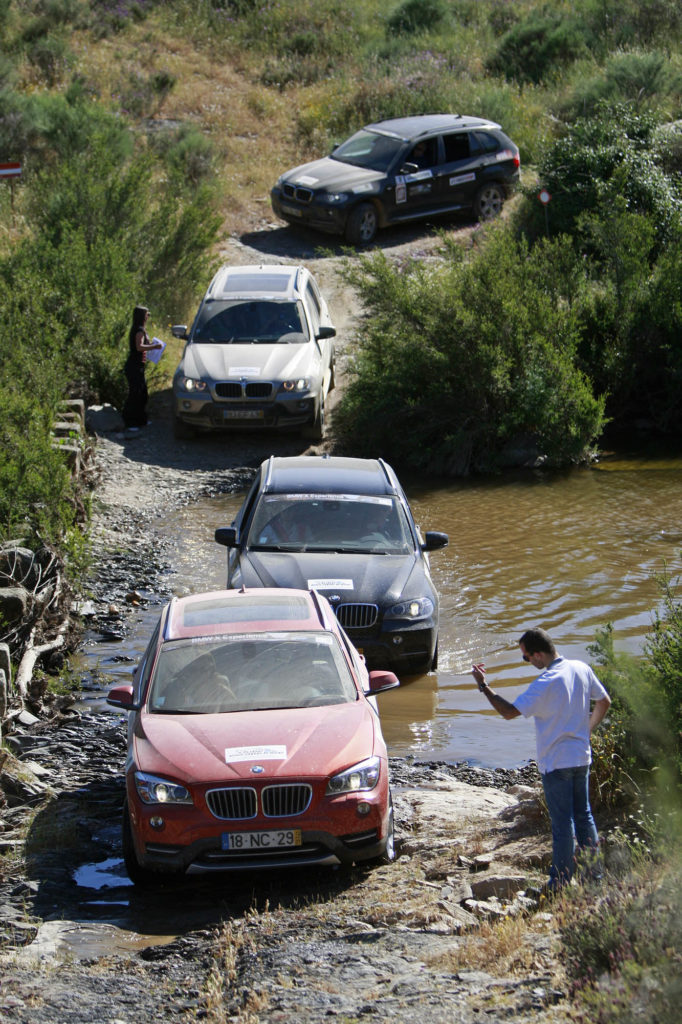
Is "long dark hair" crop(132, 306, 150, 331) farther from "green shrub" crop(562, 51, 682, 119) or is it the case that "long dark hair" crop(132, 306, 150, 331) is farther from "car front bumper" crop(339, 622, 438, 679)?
"green shrub" crop(562, 51, 682, 119)

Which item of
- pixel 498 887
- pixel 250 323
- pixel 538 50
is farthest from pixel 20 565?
pixel 538 50

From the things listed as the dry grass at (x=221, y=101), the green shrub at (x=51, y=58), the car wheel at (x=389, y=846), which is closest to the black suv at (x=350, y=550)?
the car wheel at (x=389, y=846)

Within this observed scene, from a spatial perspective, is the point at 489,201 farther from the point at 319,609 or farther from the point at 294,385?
the point at 319,609

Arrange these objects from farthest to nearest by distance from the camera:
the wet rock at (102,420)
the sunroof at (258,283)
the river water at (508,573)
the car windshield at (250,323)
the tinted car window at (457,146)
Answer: the tinted car window at (457,146) < the sunroof at (258,283) < the wet rock at (102,420) < the car windshield at (250,323) < the river water at (508,573)

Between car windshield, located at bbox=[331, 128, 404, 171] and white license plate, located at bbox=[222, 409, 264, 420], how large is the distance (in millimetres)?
9313

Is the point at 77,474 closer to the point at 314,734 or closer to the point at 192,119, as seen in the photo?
the point at 314,734

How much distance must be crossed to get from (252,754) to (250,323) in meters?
11.8

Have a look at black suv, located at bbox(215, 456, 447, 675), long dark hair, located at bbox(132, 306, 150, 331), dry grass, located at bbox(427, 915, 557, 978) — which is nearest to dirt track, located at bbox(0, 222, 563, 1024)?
dry grass, located at bbox(427, 915, 557, 978)

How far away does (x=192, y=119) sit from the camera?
3241 centimetres

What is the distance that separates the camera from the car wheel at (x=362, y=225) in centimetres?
2375

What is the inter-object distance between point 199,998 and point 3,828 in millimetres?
2571

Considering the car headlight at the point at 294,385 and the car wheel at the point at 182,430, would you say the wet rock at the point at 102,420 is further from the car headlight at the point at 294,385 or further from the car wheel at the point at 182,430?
the car headlight at the point at 294,385

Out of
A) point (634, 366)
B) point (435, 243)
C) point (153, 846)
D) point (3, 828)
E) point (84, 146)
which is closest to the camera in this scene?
point (153, 846)

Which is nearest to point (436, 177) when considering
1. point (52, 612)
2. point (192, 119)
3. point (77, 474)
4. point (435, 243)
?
point (435, 243)
